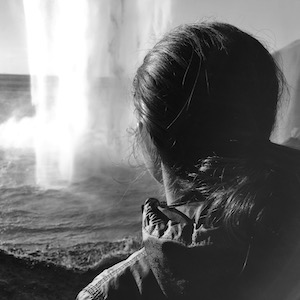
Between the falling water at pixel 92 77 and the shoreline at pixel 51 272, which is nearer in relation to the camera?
the shoreline at pixel 51 272

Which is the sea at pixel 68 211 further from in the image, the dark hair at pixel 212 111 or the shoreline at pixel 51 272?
the dark hair at pixel 212 111

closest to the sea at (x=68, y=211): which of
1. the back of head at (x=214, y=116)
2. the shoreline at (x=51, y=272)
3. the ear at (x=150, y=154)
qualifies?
the shoreline at (x=51, y=272)

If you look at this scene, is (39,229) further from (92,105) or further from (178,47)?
(92,105)

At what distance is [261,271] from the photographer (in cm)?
84

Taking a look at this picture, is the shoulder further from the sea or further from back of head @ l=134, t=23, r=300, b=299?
the sea

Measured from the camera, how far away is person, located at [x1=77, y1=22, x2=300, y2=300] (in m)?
0.84

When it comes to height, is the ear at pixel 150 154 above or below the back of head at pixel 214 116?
below

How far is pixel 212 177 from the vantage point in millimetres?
937

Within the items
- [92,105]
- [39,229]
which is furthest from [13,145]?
[39,229]

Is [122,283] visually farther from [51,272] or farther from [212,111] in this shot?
[51,272]

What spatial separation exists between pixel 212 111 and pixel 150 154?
7.0 inches

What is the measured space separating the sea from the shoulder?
10.4 feet

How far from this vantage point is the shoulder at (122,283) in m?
0.95

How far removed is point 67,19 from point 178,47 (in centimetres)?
1229
